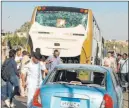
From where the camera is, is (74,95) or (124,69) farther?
(124,69)

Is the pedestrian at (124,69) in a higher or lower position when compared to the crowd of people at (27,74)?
lower

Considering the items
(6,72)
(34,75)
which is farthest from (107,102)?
(6,72)

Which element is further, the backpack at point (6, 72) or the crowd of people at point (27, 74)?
the backpack at point (6, 72)

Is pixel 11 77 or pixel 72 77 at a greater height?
pixel 72 77

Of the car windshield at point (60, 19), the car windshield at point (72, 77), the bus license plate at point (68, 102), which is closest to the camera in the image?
the bus license plate at point (68, 102)

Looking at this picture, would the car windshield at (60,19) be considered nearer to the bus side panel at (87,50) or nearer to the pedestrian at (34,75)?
the bus side panel at (87,50)

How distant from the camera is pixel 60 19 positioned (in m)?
18.6

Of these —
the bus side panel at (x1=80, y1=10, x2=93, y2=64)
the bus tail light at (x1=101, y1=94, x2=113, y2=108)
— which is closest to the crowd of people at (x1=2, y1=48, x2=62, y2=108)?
the bus tail light at (x1=101, y1=94, x2=113, y2=108)

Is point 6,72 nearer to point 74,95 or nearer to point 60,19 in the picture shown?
point 74,95

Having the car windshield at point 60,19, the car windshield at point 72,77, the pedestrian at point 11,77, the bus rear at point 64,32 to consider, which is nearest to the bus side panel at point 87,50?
the bus rear at point 64,32

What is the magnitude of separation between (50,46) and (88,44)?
1.57m

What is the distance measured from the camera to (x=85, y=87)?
7512mm

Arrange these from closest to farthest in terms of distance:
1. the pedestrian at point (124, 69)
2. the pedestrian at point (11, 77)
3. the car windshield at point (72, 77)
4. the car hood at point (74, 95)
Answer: the car hood at point (74, 95)
the car windshield at point (72, 77)
the pedestrian at point (11, 77)
the pedestrian at point (124, 69)

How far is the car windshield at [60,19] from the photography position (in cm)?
1846
